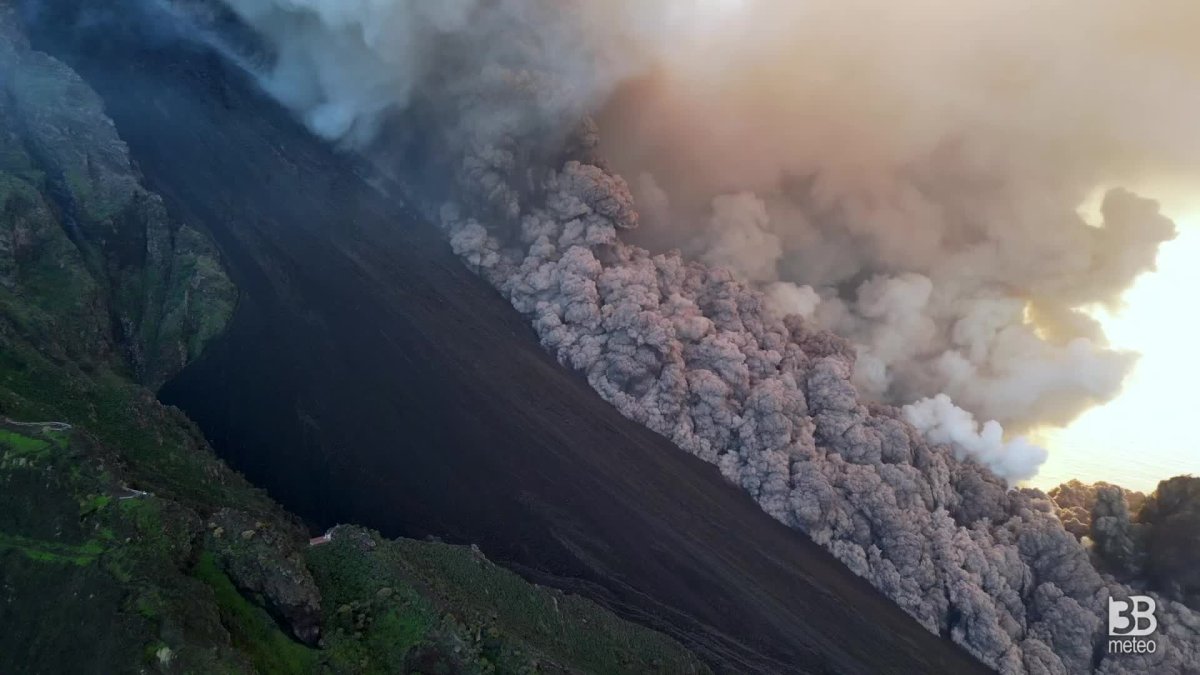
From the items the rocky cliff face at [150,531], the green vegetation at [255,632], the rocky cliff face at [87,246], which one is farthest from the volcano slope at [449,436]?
the green vegetation at [255,632]

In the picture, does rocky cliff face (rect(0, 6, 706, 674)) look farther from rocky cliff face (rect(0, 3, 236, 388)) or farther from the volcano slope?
the volcano slope

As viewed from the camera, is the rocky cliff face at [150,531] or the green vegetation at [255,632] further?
the green vegetation at [255,632]

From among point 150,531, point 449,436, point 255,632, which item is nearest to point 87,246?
point 449,436

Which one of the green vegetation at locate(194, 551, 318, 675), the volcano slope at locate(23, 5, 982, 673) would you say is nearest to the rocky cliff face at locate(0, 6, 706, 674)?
the green vegetation at locate(194, 551, 318, 675)

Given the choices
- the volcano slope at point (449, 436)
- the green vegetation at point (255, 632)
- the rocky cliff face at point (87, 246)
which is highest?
the volcano slope at point (449, 436)

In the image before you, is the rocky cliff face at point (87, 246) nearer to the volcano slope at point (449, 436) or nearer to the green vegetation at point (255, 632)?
the volcano slope at point (449, 436)

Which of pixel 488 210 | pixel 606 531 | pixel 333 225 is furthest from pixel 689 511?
pixel 333 225

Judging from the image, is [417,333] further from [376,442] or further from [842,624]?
[842,624]

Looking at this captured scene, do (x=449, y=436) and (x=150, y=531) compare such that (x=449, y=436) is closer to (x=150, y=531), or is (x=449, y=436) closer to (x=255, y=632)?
(x=255, y=632)
